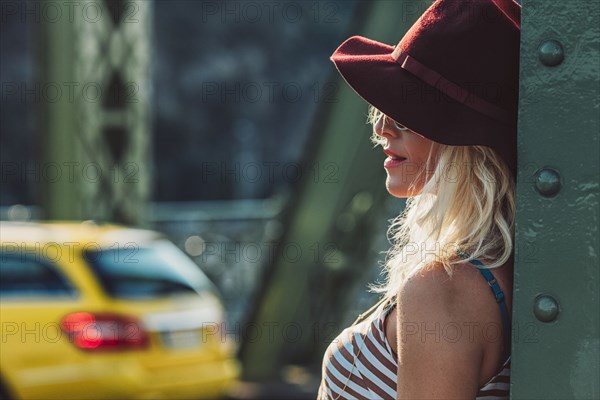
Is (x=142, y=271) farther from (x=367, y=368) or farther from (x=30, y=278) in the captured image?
(x=367, y=368)

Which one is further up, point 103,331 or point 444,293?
point 444,293

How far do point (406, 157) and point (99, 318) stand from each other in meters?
4.90

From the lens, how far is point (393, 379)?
1530 millimetres

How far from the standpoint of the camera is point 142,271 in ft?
21.9

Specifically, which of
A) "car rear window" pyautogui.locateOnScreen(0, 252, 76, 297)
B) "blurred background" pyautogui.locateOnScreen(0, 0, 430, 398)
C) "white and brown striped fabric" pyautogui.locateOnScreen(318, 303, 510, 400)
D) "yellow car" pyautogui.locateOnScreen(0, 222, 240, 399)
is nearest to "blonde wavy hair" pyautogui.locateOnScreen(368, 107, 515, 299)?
"white and brown striped fabric" pyautogui.locateOnScreen(318, 303, 510, 400)

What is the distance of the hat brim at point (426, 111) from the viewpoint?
1436 millimetres

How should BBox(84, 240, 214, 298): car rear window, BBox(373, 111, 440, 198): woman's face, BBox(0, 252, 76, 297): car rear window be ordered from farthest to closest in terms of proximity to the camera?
BBox(84, 240, 214, 298): car rear window < BBox(0, 252, 76, 297): car rear window < BBox(373, 111, 440, 198): woman's face

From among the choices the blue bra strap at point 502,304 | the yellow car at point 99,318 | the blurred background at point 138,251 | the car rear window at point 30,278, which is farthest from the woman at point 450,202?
the car rear window at point 30,278

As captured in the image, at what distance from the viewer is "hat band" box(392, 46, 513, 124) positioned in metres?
1.42

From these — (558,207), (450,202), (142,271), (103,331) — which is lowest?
(103,331)

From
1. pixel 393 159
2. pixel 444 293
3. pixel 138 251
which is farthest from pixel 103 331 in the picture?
pixel 444 293

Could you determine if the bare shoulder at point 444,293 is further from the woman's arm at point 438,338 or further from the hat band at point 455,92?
the hat band at point 455,92

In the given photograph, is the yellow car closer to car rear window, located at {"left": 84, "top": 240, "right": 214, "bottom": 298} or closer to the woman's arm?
car rear window, located at {"left": 84, "top": 240, "right": 214, "bottom": 298}

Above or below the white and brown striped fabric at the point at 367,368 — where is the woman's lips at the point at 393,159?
above
